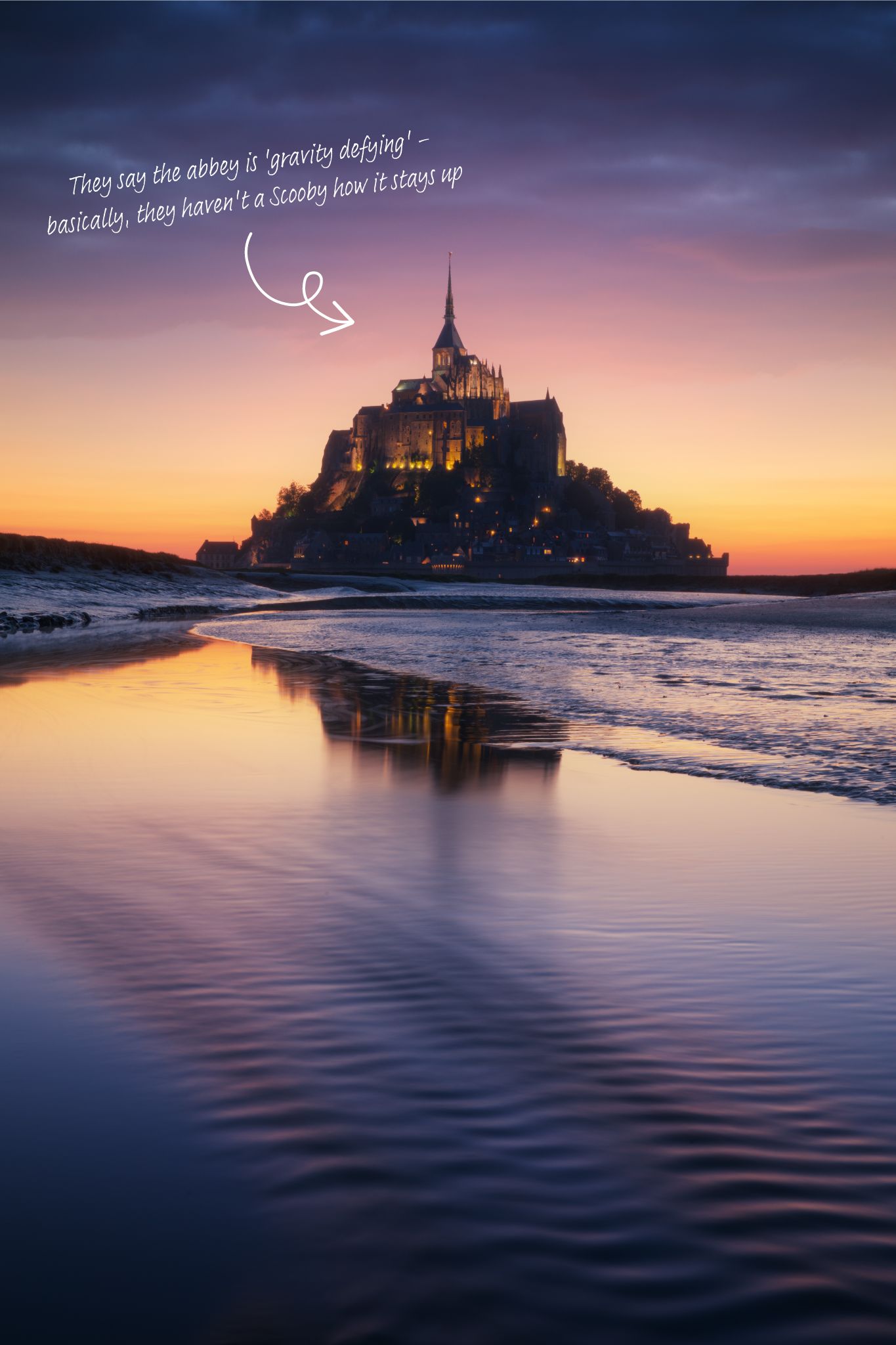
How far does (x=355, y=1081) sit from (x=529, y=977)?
1075mm

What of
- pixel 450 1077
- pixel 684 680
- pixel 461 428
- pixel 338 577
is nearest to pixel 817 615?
pixel 684 680

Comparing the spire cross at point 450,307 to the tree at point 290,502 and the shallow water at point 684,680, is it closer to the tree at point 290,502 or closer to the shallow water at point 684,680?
the tree at point 290,502

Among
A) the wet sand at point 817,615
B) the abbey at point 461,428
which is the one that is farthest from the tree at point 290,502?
the wet sand at point 817,615

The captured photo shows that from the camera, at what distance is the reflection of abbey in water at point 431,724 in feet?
29.7

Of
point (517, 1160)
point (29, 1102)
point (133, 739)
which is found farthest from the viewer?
point (133, 739)

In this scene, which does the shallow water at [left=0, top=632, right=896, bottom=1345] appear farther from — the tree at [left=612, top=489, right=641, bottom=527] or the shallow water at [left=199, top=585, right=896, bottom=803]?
the tree at [left=612, top=489, right=641, bottom=527]

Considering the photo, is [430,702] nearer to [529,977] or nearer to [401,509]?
[529,977]

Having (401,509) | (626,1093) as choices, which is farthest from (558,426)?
(626,1093)

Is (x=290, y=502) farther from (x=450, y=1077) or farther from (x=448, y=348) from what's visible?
(x=450, y=1077)

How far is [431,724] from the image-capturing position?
11.5 metres

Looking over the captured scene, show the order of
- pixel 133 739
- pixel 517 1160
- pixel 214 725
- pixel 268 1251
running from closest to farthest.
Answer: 1. pixel 268 1251
2. pixel 517 1160
3. pixel 133 739
4. pixel 214 725

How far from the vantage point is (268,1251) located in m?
2.30

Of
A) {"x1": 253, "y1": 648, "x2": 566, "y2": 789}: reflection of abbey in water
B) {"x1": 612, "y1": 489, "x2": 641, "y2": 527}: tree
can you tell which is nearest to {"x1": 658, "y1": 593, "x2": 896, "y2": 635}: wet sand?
{"x1": 253, "y1": 648, "x2": 566, "y2": 789}: reflection of abbey in water

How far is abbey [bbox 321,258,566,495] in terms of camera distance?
166625mm
